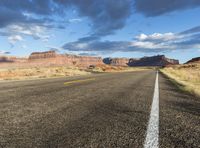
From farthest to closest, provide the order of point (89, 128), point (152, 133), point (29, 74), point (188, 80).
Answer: point (29, 74), point (188, 80), point (89, 128), point (152, 133)

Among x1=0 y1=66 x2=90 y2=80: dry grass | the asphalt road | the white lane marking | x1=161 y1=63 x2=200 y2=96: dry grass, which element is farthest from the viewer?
x1=0 y1=66 x2=90 y2=80: dry grass

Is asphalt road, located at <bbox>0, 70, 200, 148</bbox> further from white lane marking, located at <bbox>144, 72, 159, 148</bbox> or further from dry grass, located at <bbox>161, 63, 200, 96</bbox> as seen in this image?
dry grass, located at <bbox>161, 63, 200, 96</bbox>

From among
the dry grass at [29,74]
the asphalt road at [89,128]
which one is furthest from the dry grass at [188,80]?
the dry grass at [29,74]

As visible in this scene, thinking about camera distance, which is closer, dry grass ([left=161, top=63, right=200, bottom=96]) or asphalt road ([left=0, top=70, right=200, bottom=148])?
asphalt road ([left=0, top=70, right=200, bottom=148])

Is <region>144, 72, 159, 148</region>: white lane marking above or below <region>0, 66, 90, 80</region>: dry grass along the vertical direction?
above

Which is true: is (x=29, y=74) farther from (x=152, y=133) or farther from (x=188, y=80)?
(x=152, y=133)

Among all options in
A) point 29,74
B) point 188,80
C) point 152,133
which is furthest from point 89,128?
point 29,74

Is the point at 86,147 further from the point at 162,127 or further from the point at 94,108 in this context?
the point at 94,108

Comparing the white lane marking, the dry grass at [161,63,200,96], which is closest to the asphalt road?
the white lane marking

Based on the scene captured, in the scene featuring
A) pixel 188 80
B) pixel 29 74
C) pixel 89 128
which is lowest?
pixel 29 74

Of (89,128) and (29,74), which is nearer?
(89,128)

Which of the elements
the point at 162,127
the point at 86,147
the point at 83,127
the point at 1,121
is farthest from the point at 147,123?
the point at 1,121

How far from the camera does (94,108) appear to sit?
5.44 metres

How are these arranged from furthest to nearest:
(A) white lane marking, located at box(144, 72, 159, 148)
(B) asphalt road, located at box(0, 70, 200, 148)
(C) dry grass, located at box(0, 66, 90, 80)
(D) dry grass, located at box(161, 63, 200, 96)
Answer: (C) dry grass, located at box(0, 66, 90, 80), (D) dry grass, located at box(161, 63, 200, 96), (B) asphalt road, located at box(0, 70, 200, 148), (A) white lane marking, located at box(144, 72, 159, 148)
